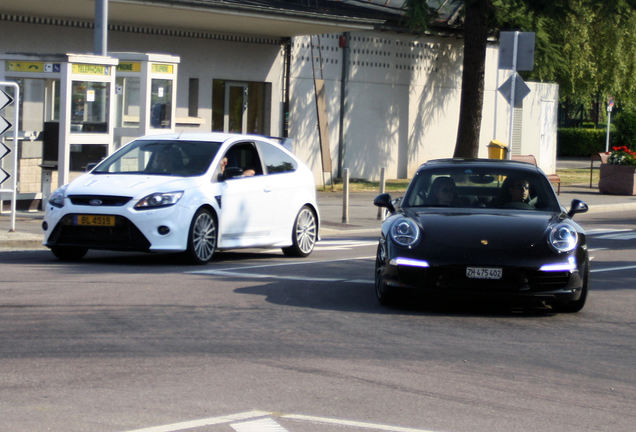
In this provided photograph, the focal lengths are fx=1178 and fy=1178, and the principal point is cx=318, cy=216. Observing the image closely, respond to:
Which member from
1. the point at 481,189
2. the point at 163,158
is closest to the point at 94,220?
the point at 163,158

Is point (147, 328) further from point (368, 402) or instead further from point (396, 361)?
point (368, 402)

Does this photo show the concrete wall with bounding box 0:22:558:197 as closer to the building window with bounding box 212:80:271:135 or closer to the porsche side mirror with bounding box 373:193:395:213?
the building window with bounding box 212:80:271:135

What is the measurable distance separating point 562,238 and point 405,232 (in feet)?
4.56

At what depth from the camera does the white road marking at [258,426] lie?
6.08m

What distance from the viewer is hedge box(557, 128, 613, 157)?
59656 millimetres

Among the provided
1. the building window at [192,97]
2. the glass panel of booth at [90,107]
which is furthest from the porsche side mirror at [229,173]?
the building window at [192,97]

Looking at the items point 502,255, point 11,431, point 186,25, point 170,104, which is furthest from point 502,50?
point 11,431

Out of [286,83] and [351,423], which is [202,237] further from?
[286,83]

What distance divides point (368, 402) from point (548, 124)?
1346 inches

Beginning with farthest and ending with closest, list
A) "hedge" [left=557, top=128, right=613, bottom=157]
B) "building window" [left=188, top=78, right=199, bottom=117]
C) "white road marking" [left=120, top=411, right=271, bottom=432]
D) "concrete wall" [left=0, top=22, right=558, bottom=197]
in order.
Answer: "hedge" [left=557, top=128, right=613, bottom=157] < "building window" [left=188, top=78, right=199, bottom=117] < "concrete wall" [left=0, top=22, right=558, bottom=197] < "white road marking" [left=120, top=411, right=271, bottom=432]

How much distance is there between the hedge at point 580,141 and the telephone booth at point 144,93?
135 ft

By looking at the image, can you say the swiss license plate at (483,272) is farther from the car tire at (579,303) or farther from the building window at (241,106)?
the building window at (241,106)

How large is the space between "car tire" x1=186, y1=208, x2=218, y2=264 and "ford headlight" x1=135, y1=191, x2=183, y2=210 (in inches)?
13.1

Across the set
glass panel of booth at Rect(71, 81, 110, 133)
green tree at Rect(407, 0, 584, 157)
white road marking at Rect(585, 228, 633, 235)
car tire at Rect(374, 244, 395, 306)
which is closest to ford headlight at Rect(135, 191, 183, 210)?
car tire at Rect(374, 244, 395, 306)
